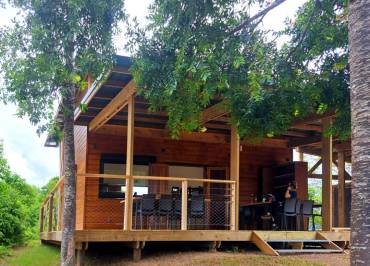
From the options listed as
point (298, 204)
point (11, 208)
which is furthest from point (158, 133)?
point (11, 208)

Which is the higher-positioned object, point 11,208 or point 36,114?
point 36,114

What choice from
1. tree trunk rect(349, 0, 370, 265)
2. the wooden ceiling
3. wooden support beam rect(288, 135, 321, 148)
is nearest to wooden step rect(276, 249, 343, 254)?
the wooden ceiling

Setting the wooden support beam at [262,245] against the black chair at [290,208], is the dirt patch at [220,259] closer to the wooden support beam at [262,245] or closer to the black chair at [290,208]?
the wooden support beam at [262,245]

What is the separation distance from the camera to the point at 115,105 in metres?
11.0

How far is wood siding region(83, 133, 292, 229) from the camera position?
14031 millimetres

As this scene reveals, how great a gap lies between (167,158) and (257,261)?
645 cm

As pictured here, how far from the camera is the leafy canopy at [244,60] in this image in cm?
702

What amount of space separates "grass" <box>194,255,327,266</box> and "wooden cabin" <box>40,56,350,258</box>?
635 mm

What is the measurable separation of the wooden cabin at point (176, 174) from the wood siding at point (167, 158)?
0.03 metres

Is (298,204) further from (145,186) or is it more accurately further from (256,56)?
(256,56)

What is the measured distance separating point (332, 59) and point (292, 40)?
66 cm

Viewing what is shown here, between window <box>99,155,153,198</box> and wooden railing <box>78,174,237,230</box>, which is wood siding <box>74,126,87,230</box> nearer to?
window <box>99,155,153,198</box>

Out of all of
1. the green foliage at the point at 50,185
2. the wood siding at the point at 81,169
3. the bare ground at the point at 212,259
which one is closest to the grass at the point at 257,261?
the bare ground at the point at 212,259

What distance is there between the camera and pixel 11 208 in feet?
54.3
